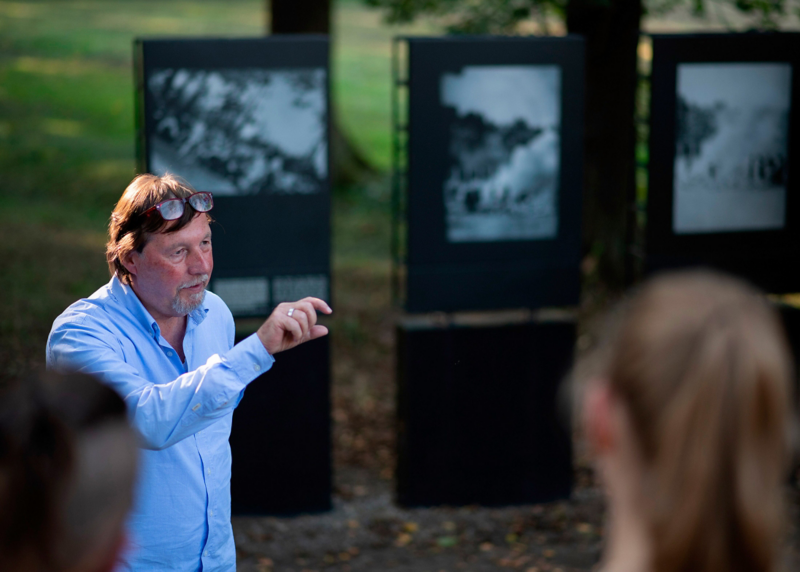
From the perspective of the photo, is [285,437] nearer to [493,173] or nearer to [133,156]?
[493,173]

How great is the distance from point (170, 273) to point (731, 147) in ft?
14.1

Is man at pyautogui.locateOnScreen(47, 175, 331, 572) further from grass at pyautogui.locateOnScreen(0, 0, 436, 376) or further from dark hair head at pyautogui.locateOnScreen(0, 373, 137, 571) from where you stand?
grass at pyautogui.locateOnScreen(0, 0, 436, 376)

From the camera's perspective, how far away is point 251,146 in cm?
534

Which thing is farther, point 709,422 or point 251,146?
point 251,146

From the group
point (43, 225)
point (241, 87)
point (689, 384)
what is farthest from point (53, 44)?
point (689, 384)

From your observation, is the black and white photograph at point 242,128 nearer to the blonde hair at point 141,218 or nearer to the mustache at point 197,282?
the blonde hair at point 141,218

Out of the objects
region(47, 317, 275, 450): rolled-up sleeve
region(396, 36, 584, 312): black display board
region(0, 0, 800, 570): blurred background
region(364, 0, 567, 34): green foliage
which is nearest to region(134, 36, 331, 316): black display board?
region(396, 36, 584, 312): black display board

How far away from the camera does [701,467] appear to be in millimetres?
1192

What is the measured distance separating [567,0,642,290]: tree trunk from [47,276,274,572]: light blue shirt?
19.1 feet

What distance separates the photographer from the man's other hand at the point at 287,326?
2.53 metres

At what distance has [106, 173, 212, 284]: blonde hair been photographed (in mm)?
2867

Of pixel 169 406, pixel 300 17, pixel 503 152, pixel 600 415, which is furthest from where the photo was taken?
pixel 300 17

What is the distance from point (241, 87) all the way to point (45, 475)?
437cm

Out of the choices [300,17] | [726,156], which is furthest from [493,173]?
[300,17]
